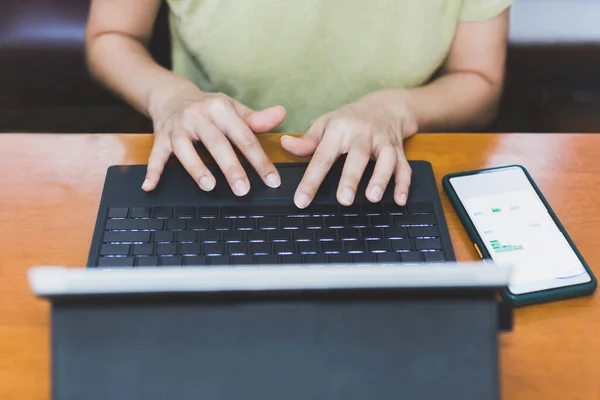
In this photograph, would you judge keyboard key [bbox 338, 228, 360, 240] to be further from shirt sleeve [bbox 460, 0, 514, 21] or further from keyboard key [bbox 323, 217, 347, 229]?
shirt sleeve [bbox 460, 0, 514, 21]

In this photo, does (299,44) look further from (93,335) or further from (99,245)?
(93,335)

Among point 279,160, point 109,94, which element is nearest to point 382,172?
point 279,160

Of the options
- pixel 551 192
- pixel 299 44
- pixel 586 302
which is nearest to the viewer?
pixel 586 302

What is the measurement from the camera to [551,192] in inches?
25.3

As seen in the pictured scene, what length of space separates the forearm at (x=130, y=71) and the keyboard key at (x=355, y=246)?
1.14 feet

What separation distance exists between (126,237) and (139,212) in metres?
0.04

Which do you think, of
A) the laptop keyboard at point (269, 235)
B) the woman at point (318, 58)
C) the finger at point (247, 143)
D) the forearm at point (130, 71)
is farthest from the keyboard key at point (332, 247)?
the forearm at point (130, 71)

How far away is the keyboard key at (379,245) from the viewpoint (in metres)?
0.54

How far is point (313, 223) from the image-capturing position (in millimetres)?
569

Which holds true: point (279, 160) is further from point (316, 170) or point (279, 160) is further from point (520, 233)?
point (520, 233)

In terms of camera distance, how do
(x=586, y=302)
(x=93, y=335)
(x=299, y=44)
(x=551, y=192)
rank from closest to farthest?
(x=93, y=335) → (x=586, y=302) → (x=551, y=192) → (x=299, y=44)

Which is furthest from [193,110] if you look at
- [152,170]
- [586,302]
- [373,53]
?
[586,302]

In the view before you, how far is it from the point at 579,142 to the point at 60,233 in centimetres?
60

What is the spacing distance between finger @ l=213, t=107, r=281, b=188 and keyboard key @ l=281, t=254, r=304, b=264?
107 millimetres
